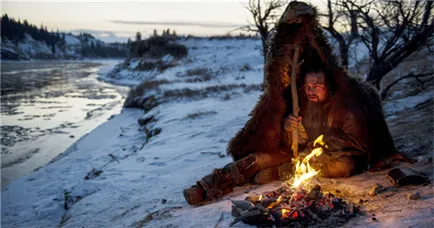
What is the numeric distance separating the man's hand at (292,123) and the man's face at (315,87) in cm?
33

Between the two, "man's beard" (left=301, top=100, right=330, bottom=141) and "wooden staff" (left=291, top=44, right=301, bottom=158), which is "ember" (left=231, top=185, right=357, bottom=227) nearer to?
"wooden staff" (left=291, top=44, right=301, bottom=158)

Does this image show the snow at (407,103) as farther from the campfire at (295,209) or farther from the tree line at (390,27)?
the campfire at (295,209)

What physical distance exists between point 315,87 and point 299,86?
0.96 feet

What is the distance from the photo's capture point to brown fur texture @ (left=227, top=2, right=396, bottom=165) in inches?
152

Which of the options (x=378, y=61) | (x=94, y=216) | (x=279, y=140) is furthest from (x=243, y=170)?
(x=378, y=61)

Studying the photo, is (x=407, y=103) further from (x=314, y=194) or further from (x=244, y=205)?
(x=244, y=205)

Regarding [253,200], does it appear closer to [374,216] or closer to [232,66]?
[374,216]

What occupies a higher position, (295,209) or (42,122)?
(295,209)

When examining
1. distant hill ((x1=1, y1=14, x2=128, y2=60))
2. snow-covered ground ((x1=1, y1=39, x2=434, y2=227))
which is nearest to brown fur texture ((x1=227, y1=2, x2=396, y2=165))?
snow-covered ground ((x1=1, y1=39, x2=434, y2=227))

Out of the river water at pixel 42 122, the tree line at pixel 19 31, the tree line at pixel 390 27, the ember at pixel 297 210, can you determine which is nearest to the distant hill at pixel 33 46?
the tree line at pixel 19 31

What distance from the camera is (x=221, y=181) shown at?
4188mm

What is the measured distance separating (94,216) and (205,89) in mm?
10636

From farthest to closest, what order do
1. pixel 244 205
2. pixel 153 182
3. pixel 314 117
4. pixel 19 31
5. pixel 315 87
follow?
pixel 19 31 < pixel 153 182 < pixel 314 117 < pixel 315 87 < pixel 244 205

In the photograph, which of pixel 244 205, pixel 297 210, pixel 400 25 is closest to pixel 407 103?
pixel 400 25
